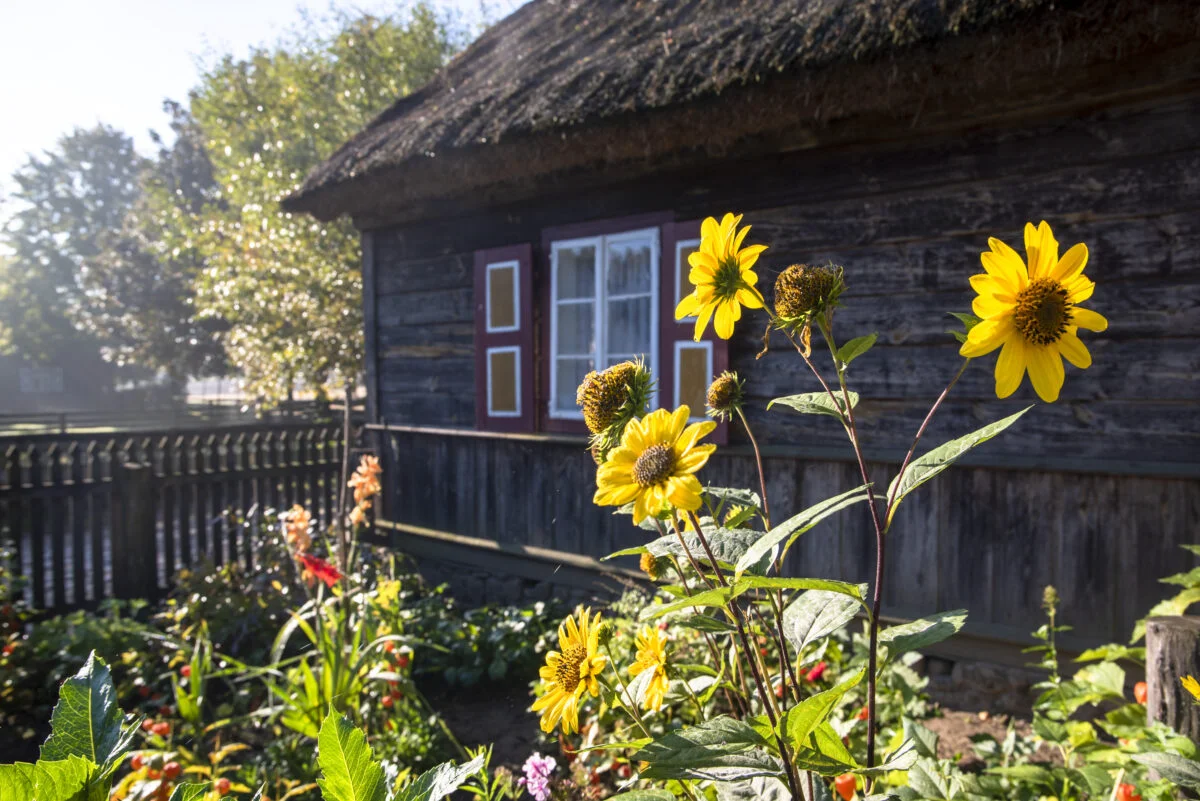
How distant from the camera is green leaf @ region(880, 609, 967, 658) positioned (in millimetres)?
866

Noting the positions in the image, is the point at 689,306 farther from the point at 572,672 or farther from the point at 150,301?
the point at 150,301

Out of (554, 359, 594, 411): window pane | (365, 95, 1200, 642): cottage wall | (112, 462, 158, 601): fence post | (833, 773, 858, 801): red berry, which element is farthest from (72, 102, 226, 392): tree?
(833, 773, 858, 801): red berry

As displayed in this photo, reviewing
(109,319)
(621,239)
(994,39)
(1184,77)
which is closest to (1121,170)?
(1184,77)

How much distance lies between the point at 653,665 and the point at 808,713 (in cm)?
35

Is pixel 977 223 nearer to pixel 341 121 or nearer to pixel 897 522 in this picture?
pixel 897 522

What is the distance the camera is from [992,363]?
3232mm

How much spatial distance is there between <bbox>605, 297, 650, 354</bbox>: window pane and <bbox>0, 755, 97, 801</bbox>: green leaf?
3.72 meters

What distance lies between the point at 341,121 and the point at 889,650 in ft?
47.8

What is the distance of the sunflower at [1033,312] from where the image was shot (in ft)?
2.69

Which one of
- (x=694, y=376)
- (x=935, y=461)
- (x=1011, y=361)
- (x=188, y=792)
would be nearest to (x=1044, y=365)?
(x=1011, y=361)

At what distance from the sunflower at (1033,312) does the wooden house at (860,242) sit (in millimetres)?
2303

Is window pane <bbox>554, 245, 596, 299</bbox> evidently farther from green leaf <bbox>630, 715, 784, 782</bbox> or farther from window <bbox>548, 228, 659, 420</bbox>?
green leaf <bbox>630, 715, 784, 782</bbox>

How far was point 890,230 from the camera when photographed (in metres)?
3.52

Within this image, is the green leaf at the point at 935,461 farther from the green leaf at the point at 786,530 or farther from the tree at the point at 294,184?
the tree at the point at 294,184
